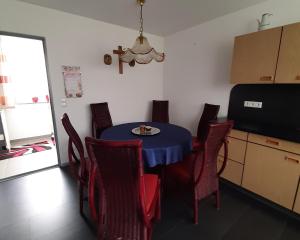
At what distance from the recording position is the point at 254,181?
2.08 metres

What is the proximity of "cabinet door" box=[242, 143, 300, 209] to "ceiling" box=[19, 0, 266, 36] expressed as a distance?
2.02 meters

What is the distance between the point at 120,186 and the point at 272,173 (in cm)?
181

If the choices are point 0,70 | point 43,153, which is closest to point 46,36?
point 0,70

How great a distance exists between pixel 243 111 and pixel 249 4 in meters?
1.50

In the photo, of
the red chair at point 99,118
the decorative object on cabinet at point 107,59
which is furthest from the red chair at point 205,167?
the decorative object on cabinet at point 107,59

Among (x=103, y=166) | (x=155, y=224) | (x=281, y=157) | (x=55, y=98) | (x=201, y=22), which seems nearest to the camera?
(x=103, y=166)

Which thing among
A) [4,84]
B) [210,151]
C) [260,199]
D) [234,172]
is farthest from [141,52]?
[4,84]

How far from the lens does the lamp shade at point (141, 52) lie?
194 cm

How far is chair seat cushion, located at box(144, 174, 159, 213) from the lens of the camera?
1314mm

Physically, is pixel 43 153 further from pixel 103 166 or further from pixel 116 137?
pixel 103 166

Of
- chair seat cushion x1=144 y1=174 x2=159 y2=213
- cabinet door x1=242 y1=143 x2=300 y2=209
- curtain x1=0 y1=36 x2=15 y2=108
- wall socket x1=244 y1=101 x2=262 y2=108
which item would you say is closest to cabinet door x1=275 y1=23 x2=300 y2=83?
wall socket x1=244 y1=101 x2=262 y2=108

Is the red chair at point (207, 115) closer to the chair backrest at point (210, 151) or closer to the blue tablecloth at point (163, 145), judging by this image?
the blue tablecloth at point (163, 145)

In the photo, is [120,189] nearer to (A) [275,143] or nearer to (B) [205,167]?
(B) [205,167]

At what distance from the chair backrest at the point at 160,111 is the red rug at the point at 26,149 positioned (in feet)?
8.46
